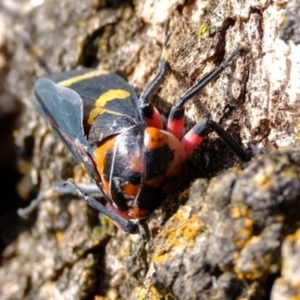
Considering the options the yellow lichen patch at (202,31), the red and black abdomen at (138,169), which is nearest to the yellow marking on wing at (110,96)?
the red and black abdomen at (138,169)

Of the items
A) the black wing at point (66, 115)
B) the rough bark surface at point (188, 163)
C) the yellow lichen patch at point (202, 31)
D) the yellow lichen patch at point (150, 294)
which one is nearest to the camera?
the rough bark surface at point (188, 163)

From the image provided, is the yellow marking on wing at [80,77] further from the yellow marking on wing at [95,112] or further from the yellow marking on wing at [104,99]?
the yellow marking on wing at [95,112]

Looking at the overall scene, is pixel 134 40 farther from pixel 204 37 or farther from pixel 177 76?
pixel 204 37

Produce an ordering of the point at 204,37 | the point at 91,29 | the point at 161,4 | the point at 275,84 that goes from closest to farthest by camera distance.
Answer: the point at 275,84
the point at 204,37
the point at 161,4
the point at 91,29

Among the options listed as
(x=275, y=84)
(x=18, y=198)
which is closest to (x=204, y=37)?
(x=275, y=84)

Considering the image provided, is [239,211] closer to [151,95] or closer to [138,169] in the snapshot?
[138,169]

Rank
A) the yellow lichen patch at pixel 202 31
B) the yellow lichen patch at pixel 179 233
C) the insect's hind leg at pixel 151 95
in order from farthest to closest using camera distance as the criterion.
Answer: the insect's hind leg at pixel 151 95 → the yellow lichen patch at pixel 202 31 → the yellow lichen patch at pixel 179 233

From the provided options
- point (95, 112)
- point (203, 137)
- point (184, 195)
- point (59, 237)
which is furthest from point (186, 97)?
point (59, 237)

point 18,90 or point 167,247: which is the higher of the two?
point 18,90
